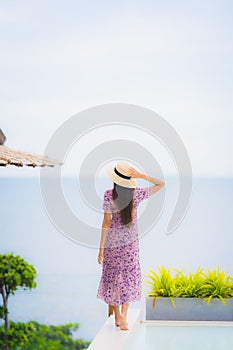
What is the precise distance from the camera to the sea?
9188mm

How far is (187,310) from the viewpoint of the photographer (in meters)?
5.86

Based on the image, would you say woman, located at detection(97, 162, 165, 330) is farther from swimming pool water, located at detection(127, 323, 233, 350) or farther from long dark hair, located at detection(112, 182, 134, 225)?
swimming pool water, located at detection(127, 323, 233, 350)

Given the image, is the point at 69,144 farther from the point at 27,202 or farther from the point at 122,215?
the point at 122,215

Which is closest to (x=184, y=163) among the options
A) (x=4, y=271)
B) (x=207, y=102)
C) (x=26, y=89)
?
(x=207, y=102)

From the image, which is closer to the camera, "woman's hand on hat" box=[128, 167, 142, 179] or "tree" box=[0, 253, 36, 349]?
"woman's hand on hat" box=[128, 167, 142, 179]

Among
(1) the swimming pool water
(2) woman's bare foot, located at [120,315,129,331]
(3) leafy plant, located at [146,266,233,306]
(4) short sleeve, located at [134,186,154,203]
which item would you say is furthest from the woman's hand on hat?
(3) leafy plant, located at [146,266,233,306]

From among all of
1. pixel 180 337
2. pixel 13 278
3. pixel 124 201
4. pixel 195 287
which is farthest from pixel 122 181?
pixel 13 278

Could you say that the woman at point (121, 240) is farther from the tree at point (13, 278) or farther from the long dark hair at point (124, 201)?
the tree at point (13, 278)

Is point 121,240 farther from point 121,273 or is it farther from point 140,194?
point 140,194

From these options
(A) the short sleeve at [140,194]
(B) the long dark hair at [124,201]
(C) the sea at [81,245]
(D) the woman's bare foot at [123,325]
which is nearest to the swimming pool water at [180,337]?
(D) the woman's bare foot at [123,325]

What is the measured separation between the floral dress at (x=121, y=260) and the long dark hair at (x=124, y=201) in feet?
0.13

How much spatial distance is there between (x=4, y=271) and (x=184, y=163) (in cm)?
379

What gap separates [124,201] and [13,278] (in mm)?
6276

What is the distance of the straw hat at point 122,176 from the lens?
4883 mm
